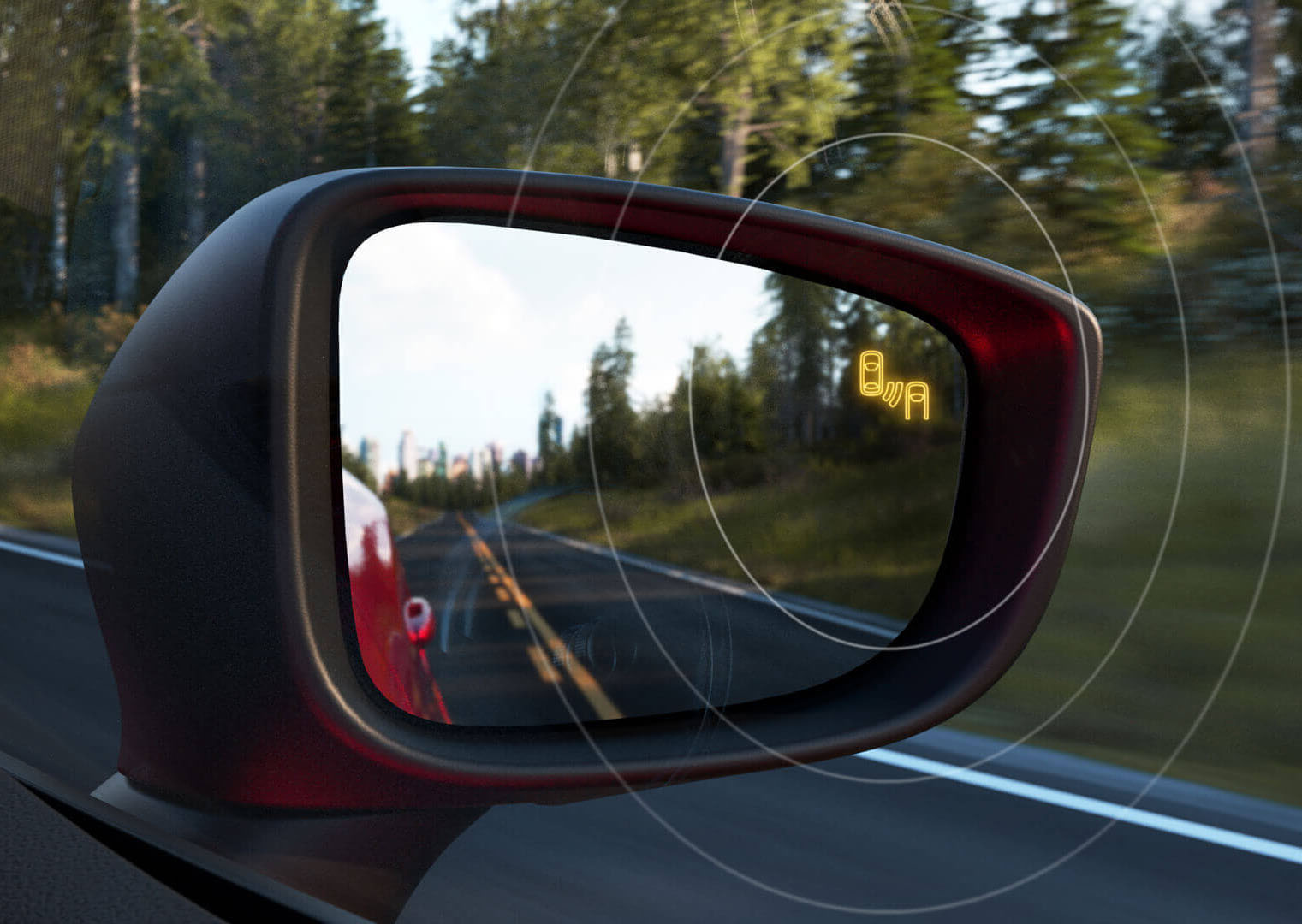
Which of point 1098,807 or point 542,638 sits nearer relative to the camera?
A: point 542,638

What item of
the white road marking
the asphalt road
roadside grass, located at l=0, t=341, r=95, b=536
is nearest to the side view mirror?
the asphalt road

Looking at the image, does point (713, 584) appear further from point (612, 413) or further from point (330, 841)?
point (330, 841)

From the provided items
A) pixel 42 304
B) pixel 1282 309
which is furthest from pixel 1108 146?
pixel 42 304

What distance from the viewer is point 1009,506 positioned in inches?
65.9

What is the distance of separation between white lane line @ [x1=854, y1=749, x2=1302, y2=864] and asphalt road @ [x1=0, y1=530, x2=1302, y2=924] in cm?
1

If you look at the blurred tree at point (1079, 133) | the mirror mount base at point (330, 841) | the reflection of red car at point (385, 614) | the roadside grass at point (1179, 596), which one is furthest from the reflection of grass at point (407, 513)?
the blurred tree at point (1079, 133)

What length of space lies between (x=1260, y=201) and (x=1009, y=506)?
256 inches

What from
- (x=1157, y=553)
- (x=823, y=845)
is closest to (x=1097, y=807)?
(x=823, y=845)

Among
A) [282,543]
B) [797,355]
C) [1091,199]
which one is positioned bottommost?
[282,543]

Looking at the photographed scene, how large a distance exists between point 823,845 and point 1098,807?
48.1 inches

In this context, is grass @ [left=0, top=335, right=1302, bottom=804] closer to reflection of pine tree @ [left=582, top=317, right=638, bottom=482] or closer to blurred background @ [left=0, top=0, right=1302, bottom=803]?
blurred background @ [left=0, top=0, right=1302, bottom=803]

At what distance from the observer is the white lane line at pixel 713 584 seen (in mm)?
1429

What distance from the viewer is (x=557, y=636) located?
1383 millimetres

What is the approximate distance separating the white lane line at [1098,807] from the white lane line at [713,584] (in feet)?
4.47
